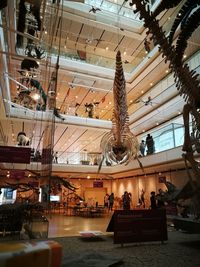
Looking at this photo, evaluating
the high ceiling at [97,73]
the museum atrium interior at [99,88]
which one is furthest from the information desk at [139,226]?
the high ceiling at [97,73]

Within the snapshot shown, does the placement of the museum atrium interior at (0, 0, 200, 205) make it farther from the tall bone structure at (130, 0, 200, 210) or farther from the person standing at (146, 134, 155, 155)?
the tall bone structure at (130, 0, 200, 210)

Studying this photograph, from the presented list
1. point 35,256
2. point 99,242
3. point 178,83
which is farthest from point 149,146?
point 35,256

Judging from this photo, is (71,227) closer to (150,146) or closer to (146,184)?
(150,146)

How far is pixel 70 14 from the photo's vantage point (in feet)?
42.5

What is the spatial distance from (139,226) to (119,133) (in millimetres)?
2639

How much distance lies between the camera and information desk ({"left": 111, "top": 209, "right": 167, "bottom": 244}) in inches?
243

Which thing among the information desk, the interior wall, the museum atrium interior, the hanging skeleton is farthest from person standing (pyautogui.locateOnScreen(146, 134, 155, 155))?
the information desk

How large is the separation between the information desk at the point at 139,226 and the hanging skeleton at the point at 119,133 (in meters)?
2.12

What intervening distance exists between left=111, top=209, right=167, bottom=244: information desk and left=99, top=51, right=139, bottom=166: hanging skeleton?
212cm

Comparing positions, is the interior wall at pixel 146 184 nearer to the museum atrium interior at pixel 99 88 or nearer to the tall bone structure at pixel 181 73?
the museum atrium interior at pixel 99 88

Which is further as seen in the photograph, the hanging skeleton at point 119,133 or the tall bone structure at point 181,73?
the hanging skeleton at point 119,133

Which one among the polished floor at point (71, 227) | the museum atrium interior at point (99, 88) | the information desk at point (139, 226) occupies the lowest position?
the polished floor at point (71, 227)

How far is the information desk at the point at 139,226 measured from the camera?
20.2 feet

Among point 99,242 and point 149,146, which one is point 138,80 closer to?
point 149,146
